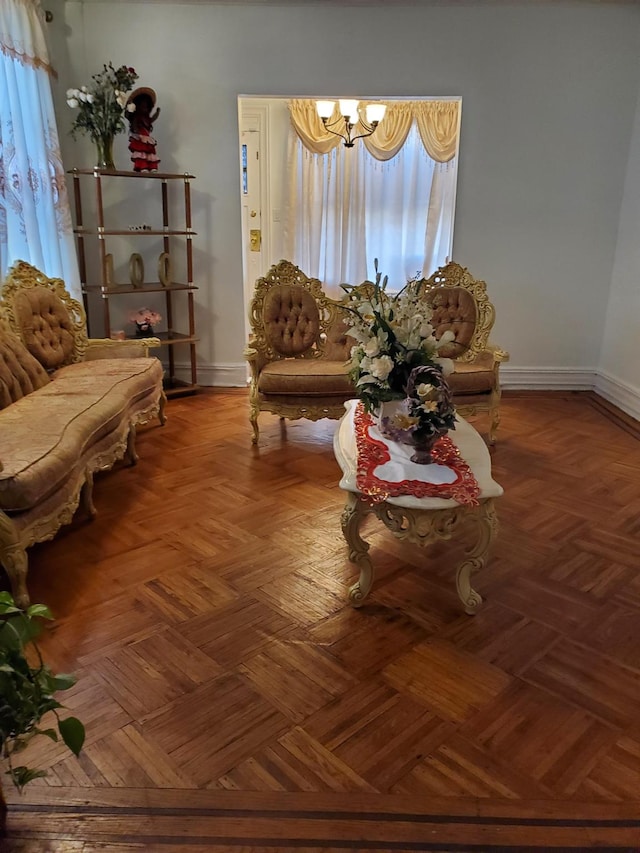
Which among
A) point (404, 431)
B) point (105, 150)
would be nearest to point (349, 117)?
point (105, 150)

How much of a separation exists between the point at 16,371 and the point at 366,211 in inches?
128

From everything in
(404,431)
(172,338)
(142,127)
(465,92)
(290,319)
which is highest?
(465,92)

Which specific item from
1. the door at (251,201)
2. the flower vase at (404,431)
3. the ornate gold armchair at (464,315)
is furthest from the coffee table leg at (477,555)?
the door at (251,201)

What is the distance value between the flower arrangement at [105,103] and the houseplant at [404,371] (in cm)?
294

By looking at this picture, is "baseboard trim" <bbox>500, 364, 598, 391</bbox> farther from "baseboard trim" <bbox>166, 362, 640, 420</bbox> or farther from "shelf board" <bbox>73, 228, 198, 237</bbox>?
"shelf board" <bbox>73, 228, 198, 237</bbox>

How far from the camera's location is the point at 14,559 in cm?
238

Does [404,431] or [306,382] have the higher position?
[404,431]

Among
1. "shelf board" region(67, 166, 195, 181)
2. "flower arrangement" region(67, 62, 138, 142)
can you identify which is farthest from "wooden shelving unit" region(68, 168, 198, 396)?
"flower arrangement" region(67, 62, 138, 142)

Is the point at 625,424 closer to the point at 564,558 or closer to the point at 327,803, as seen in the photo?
the point at 564,558

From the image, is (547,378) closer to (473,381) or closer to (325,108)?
(473,381)

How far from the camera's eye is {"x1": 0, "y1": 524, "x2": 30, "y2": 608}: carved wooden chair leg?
2361mm

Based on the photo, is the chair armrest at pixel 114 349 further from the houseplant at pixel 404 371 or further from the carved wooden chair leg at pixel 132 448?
the houseplant at pixel 404 371

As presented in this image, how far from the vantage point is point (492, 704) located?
1984 mm

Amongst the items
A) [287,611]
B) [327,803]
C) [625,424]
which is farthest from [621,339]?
[327,803]
